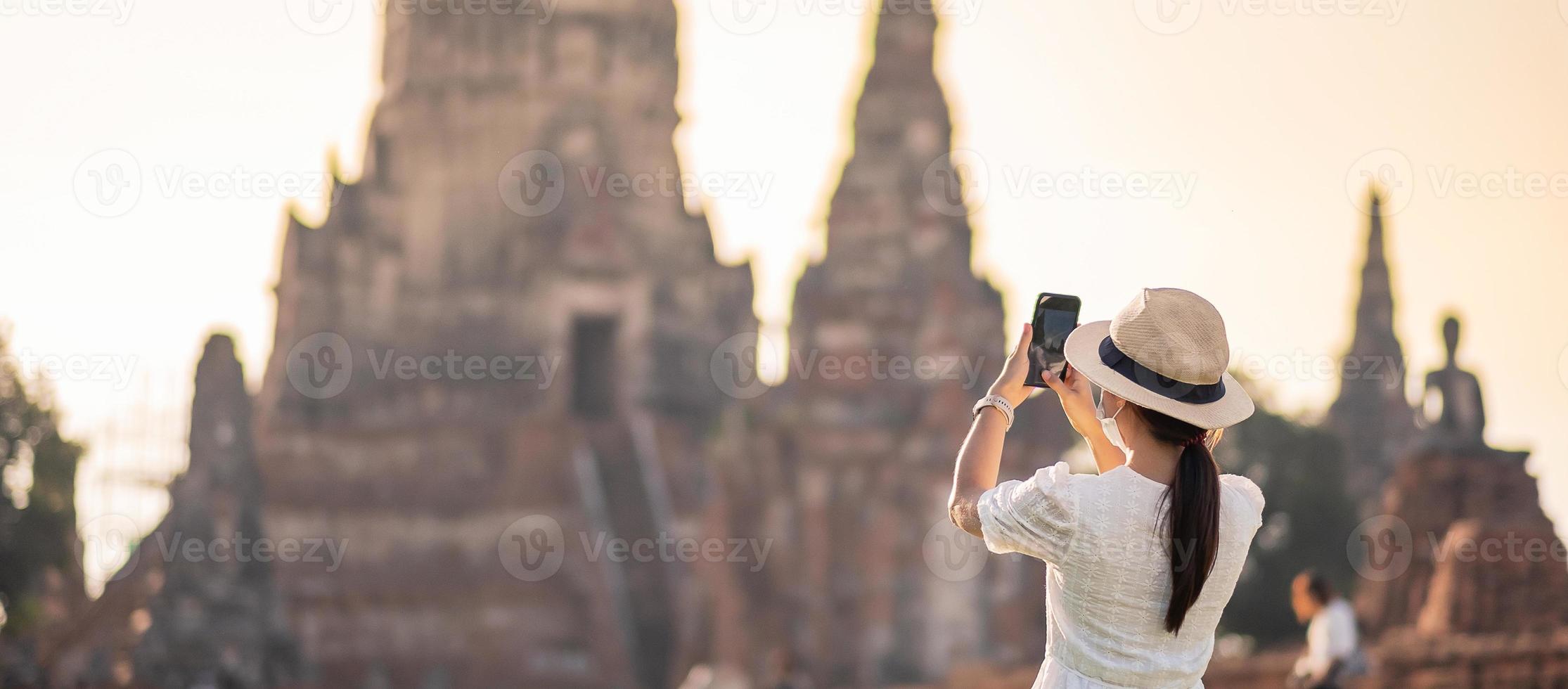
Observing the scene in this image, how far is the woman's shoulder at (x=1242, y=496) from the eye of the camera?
4199 mm

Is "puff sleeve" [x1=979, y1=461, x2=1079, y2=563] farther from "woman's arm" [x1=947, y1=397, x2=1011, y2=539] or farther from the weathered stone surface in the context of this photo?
the weathered stone surface

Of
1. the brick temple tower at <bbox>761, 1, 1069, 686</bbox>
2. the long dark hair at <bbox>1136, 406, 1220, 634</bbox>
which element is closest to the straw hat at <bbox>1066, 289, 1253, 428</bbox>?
the long dark hair at <bbox>1136, 406, 1220, 634</bbox>

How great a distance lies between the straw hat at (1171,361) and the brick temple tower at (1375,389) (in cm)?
4080

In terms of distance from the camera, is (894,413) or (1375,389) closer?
(894,413)

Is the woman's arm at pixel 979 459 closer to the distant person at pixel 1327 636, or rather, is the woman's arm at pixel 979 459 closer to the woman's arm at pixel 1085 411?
the woman's arm at pixel 1085 411

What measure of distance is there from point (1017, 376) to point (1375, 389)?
149ft

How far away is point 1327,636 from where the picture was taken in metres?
9.27

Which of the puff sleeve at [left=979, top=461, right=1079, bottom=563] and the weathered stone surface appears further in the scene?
the weathered stone surface

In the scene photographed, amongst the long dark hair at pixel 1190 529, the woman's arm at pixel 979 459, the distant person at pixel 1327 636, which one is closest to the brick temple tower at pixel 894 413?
the distant person at pixel 1327 636

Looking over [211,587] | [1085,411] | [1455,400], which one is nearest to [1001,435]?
[1085,411]

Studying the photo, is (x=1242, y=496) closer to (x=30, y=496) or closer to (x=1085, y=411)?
(x=1085, y=411)

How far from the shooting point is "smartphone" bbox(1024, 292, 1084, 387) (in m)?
4.36

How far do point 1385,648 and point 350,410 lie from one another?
22.2 meters

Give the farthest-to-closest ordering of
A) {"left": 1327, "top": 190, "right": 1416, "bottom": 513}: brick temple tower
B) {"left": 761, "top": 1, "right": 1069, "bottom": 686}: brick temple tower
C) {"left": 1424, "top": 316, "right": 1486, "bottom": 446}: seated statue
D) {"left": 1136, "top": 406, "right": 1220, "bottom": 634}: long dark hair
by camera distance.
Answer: {"left": 1327, "top": 190, "right": 1416, "bottom": 513}: brick temple tower
{"left": 761, "top": 1, "right": 1069, "bottom": 686}: brick temple tower
{"left": 1424, "top": 316, "right": 1486, "bottom": 446}: seated statue
{"left": 1136, "top": 406, "right": 1220, "bottom": 634}: long dark hair
